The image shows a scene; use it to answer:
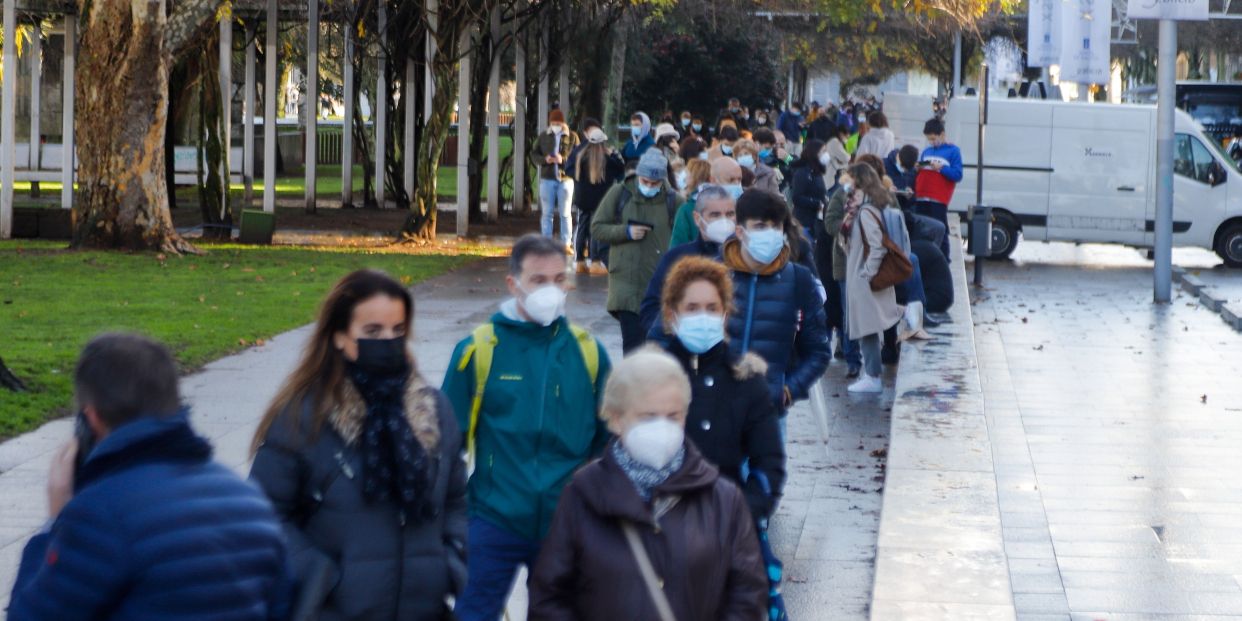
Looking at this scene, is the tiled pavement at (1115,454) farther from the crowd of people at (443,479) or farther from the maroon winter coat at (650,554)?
the maroon winter coat at (650,554)

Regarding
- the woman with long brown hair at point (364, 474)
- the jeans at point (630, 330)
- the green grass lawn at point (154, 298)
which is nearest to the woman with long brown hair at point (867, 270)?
the jeans at point (630, 330)

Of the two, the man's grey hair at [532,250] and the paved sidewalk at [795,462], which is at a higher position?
the man's grey hair at [532,250]

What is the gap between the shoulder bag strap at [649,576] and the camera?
3.93 m

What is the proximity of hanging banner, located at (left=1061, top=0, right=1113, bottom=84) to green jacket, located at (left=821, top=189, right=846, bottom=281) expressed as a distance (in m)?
17.7

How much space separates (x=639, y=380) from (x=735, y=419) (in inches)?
44.4

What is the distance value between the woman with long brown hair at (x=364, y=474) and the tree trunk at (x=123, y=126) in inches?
703

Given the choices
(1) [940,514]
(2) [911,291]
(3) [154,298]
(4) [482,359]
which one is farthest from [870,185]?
(3) [154,298]

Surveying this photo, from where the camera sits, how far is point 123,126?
21156 millimetres

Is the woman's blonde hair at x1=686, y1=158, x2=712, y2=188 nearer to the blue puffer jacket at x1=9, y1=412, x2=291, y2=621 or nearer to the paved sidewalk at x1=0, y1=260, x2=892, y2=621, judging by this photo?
the paved sidewalk at x1=0, y1=260, x2=892, y2=621

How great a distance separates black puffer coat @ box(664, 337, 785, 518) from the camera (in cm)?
520

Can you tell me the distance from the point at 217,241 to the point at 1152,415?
15.2m

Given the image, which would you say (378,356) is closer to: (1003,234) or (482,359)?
(482,359)

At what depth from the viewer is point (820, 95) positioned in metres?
114

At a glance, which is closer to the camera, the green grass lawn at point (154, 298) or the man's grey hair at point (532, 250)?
the man's grey hair at point (532, 250)
